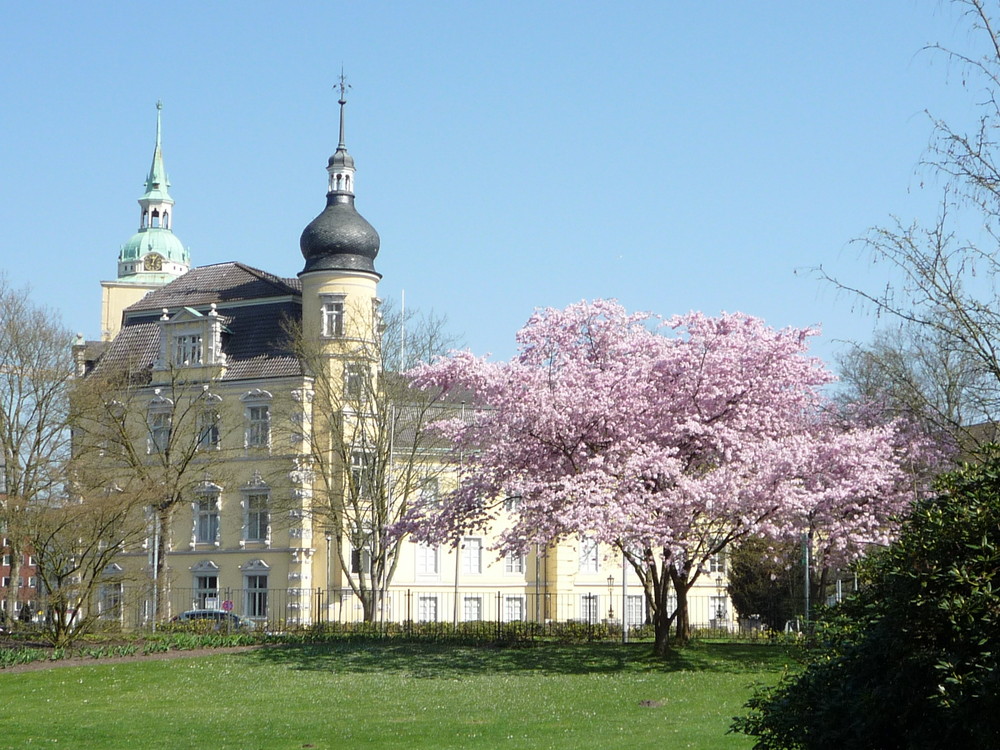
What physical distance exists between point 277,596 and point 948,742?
4795cm

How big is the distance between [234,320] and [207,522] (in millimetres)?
9075

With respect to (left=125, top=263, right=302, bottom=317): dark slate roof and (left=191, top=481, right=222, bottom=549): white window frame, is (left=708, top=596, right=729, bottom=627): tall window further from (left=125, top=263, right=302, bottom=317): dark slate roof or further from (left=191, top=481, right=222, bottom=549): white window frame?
(left=125, top=263, right=302, bottom=317): dark slate roof

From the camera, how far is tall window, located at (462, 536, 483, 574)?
57250 millimetres

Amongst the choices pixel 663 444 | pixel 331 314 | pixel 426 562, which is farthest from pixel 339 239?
pixel 663 444

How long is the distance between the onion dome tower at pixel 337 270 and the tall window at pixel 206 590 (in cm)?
1142

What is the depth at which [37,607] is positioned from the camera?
1379 inches

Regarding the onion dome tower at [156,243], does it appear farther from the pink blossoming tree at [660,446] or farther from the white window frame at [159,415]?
the pink blossoming tree at [660,446]

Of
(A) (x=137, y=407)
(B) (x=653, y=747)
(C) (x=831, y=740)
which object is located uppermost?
(A) (x=137, y=407)

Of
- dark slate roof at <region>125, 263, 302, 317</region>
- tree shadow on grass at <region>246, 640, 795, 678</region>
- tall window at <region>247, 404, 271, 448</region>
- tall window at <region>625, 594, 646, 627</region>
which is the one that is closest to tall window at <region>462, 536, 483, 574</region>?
tall window at <region>625, 594, 646, 627</region>

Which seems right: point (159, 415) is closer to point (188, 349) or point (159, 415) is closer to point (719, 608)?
point (188, 349)

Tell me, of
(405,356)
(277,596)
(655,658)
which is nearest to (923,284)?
(655,658)

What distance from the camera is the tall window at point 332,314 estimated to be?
54.6 meters

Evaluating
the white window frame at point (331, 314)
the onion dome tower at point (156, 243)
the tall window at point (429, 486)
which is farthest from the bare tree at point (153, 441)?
the onion dome tower at point (156, 243)

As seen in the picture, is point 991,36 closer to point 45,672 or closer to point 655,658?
point 655,658
